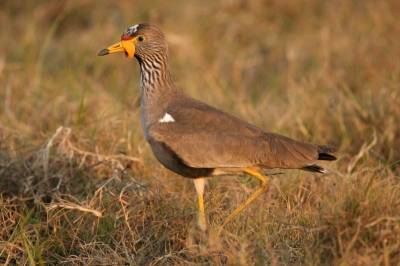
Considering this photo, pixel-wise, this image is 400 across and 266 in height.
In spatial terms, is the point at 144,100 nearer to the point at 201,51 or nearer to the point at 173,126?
the point at 173,126

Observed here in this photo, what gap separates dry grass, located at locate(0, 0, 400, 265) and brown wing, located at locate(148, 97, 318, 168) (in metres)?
0.32

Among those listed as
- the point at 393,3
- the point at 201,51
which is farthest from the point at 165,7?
the point at 393,3

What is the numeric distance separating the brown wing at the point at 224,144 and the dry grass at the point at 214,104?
0.32 metres

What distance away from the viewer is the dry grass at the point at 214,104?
4113 millimetres

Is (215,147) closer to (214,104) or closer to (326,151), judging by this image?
(326,151)

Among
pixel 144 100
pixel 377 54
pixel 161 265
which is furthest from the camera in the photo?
pixel 377 54

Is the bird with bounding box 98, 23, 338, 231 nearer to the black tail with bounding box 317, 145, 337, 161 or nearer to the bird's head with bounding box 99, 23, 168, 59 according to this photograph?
the black tail with bounding box 317, 145, 337, 161

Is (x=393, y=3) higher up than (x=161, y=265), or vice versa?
(x=393, y=3)

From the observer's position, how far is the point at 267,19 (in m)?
10.3

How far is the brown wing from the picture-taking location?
15.5 feet

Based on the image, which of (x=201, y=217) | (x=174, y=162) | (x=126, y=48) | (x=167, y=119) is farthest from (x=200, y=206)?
(x=126, y=48)

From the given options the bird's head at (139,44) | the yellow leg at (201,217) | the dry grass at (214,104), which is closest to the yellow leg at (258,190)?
the dry grass at (214,104)

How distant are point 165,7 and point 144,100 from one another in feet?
16.3

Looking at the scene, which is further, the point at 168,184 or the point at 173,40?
the point at 173,40
